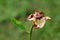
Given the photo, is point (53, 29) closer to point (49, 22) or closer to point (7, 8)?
point (49, 22)

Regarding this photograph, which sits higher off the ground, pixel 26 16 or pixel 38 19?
pixel 26 16

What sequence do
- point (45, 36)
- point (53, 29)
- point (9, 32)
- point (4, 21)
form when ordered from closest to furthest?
1. point (45, 36)
2. point (53, 29)
3. point (9, 32)
4. point (4, 21)

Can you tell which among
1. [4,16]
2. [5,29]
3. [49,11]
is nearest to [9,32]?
[5,29]

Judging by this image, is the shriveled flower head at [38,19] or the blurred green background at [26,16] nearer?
the shriveled flower head at [38,19]

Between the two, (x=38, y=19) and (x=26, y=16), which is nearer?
(x=38, y=19)

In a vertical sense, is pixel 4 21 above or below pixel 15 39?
above

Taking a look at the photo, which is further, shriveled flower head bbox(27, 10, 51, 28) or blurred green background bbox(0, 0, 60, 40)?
blurred green background bbox(0, 0, 60, 40)

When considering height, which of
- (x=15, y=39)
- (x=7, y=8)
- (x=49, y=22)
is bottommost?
(x=15, y=39)

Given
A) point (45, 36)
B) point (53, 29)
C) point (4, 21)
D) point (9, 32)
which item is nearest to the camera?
point (45, 36)
